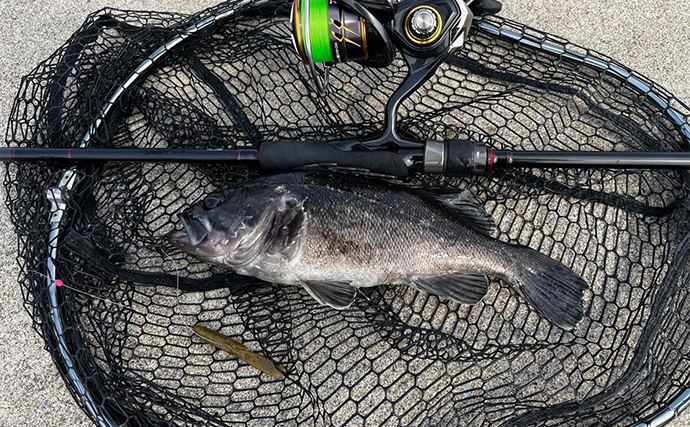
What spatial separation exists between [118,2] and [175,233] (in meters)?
1.88

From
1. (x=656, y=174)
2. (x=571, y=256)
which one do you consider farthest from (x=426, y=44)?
(x=656, y=174)

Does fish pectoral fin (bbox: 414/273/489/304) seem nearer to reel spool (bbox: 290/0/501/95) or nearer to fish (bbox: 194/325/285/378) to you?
fish (bbox: 194/325/285/378)

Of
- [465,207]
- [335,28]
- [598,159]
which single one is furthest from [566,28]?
[335,28]

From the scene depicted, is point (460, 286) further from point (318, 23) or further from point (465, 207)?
point (318, 23)

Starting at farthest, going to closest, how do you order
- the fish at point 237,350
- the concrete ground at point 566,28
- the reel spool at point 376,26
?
the concrete ground at point 566,28, the fish at point 237,350, the reel spool at point 376,26

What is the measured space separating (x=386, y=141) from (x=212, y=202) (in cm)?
87

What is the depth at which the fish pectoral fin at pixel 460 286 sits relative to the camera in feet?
7.43

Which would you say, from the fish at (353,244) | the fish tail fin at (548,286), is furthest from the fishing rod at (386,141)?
the fish tail fin at (548,286)

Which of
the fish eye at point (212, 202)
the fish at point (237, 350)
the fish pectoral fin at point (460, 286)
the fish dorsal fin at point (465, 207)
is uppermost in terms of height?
the fish dorsal fin at point (465, 207)

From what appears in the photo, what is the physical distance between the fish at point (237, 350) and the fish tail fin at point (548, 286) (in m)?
1.25

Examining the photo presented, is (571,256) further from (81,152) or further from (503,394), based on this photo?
(81,152)

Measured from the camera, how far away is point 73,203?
7.72 feet

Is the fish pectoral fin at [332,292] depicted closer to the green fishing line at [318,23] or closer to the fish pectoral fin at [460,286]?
the fish pectoral fin at [460,286]

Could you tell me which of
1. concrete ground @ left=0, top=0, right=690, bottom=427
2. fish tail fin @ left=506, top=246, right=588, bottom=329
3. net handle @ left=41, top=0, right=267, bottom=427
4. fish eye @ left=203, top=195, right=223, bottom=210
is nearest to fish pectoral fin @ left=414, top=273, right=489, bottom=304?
fish tail fin @ left=506, top=246, right=588, bottom=329
